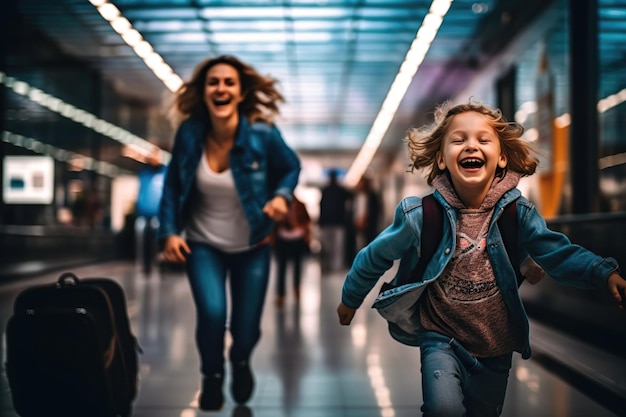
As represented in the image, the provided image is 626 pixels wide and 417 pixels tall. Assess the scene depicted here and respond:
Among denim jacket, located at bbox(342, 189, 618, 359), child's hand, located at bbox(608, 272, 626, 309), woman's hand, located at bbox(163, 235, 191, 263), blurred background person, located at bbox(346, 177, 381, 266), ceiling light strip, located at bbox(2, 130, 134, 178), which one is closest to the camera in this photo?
child's hand, located at bbox(608, 272, 626, 309)

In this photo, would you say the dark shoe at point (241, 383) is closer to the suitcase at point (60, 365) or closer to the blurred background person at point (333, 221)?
the suitcase at point (60, 365)

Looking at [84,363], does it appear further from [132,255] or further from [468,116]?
[132,255]

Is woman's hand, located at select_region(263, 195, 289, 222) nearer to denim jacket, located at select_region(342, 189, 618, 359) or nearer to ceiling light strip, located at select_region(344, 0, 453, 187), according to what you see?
denim jacket, located at select_region(342, 189, 618, 359)

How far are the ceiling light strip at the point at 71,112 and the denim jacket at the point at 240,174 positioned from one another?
6.93 m

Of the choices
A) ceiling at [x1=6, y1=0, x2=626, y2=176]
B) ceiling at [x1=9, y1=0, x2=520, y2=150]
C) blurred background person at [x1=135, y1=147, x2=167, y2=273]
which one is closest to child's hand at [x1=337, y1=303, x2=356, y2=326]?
blurred background person at [x1=135, y1=147, x2=167, y2=273]

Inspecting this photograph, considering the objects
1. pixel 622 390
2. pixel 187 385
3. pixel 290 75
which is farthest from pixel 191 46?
pixel 622 390

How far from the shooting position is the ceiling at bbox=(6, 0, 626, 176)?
41.8 ft

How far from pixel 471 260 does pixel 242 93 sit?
209 cm

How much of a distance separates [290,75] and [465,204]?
663 inches

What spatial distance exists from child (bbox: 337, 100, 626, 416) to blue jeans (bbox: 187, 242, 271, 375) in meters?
1.43

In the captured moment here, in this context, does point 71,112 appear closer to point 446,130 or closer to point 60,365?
point 60,365

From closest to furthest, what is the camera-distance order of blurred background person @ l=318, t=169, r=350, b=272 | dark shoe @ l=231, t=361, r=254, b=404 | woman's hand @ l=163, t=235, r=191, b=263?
1. woman's hand @ l=163, t=235, r=191, b=263
2. dark shoe @ l=231, t=361, r=254, b=404
3. blurred background person @ l=318, t=169, r=350, b=272

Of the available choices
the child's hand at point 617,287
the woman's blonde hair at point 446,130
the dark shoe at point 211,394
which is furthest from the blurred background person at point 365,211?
the child's hand at point 617,287

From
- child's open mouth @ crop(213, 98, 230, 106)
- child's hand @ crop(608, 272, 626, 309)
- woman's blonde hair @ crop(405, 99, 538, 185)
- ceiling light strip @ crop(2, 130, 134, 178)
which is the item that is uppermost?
ceiling light strip @ crop(2, 130, 134, 178)
